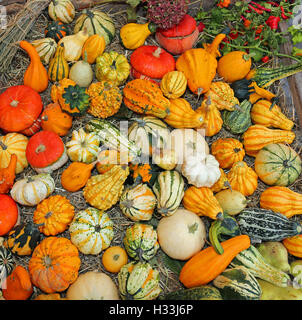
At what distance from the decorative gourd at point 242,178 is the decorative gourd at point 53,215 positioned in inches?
63.6

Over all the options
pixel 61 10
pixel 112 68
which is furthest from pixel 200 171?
pixel 61 10

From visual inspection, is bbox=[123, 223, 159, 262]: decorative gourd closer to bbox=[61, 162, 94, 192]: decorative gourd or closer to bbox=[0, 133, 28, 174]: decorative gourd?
bbox=[61, 162, 94, 192]: decorative gourd

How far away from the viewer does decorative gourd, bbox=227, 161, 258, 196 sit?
3480 millimetres

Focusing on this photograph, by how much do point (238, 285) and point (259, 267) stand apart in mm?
277

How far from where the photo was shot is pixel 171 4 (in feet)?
12.5

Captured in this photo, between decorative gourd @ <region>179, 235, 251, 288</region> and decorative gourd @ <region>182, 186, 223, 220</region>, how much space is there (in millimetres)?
277

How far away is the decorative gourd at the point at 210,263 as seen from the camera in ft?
10.1

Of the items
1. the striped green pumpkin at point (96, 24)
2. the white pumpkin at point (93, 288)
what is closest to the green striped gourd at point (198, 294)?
the white pumpkin at point (93, 288)

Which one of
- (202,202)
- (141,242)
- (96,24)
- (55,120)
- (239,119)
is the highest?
(96,24)

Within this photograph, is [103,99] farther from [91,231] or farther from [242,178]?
[242,178]

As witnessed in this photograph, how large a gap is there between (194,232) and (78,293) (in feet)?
3.76

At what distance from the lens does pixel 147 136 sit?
140 inches
